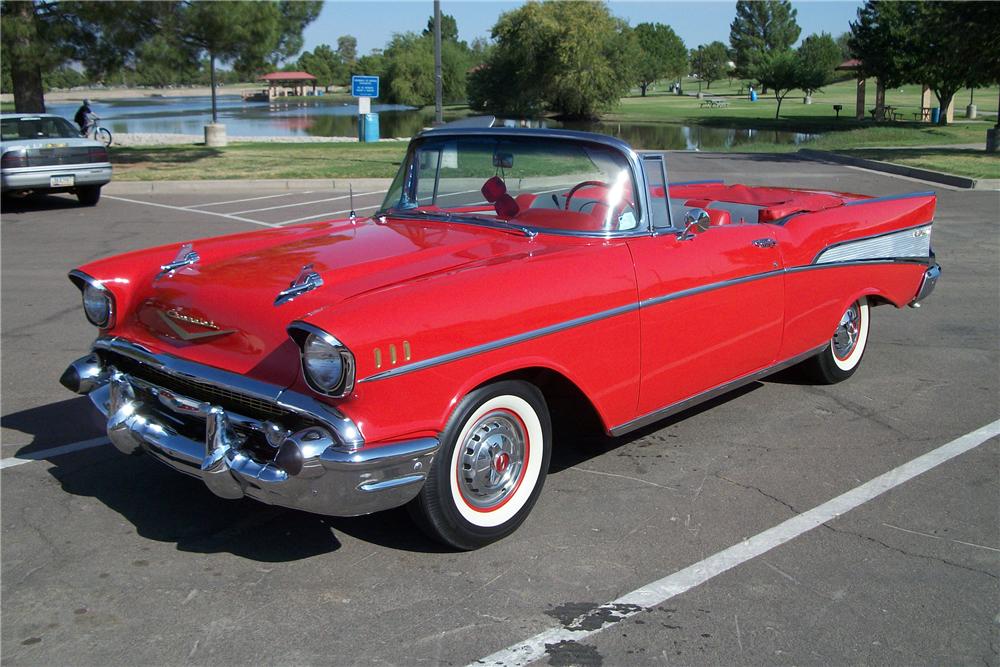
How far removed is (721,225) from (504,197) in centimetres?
A: 116

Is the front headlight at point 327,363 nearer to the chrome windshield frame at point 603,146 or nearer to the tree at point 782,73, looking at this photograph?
the chrome windshield frame at point 603,146

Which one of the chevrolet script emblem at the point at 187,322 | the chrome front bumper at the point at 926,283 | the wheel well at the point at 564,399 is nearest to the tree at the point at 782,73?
the chrome front bumper at the point at 926,283

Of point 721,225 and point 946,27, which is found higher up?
point 946,27

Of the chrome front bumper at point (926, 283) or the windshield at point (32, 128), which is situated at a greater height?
the windshield at point (32, 128)

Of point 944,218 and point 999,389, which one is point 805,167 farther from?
point 999,389

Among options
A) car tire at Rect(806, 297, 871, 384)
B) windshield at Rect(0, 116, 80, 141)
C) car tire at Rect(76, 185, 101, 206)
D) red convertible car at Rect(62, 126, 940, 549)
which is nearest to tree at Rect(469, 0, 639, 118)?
windshield at Rect(0, 116, 80, 141)

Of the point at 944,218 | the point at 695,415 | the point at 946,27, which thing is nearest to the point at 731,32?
the point at 946,27

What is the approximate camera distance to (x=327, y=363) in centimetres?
317

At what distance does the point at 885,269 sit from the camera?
571 cm

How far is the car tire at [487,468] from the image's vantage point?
344 cm

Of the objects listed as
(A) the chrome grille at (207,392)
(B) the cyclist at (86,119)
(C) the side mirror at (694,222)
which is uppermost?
(B) the cyclist at (86,119)

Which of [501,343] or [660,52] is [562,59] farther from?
[501,343]

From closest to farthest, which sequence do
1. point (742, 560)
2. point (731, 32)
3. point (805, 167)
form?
point (742, 560) → point (805, 167) → point (731, 32)

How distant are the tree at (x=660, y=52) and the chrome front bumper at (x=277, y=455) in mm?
91010
